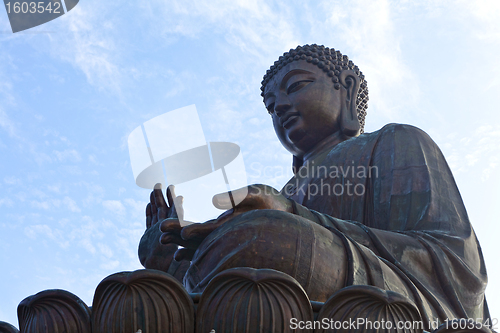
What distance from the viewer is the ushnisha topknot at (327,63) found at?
7.18 metres

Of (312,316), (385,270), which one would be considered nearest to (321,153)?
(385,270)

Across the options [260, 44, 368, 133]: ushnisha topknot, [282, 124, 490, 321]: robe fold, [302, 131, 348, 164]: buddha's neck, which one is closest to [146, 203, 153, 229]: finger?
[282, 124, 490, 321]: robe fold

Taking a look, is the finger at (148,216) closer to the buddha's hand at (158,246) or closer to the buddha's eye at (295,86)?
the buddha's hand at (158,246)

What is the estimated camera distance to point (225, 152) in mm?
5000

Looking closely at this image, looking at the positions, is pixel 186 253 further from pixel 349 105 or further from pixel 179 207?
pixel 349 105

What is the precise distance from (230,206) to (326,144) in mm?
2728

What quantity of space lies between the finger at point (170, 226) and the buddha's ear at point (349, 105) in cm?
297

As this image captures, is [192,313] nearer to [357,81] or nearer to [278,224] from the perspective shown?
[278,224]

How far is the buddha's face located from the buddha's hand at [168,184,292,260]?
242 centimetres

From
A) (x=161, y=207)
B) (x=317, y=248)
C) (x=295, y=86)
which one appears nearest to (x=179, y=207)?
(x=161, y=207)

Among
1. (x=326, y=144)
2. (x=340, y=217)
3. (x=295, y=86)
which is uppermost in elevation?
(x=295, y=86)

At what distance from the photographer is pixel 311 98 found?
6.87 metres

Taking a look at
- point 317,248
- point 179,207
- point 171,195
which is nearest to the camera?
point 317,248

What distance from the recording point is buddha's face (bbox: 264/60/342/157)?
22.5 ft
